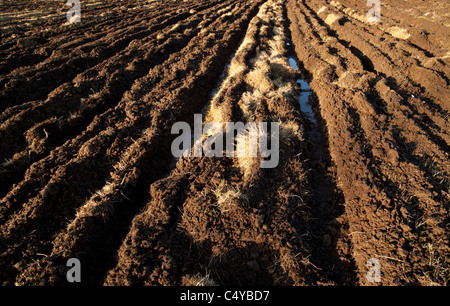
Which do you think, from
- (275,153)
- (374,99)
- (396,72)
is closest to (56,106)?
(275,153)

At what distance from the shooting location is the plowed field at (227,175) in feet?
9.86

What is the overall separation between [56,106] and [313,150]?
6.55m

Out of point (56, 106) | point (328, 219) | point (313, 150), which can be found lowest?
point (328, 219)

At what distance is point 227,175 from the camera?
422 cm

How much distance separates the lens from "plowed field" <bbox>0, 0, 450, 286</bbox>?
300 centimetres

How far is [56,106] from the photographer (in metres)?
5.98

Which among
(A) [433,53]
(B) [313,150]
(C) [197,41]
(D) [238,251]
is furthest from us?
(C) [197,41]

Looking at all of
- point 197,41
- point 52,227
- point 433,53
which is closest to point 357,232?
point 52,227

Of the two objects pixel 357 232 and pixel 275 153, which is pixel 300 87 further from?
pixel 357 232
